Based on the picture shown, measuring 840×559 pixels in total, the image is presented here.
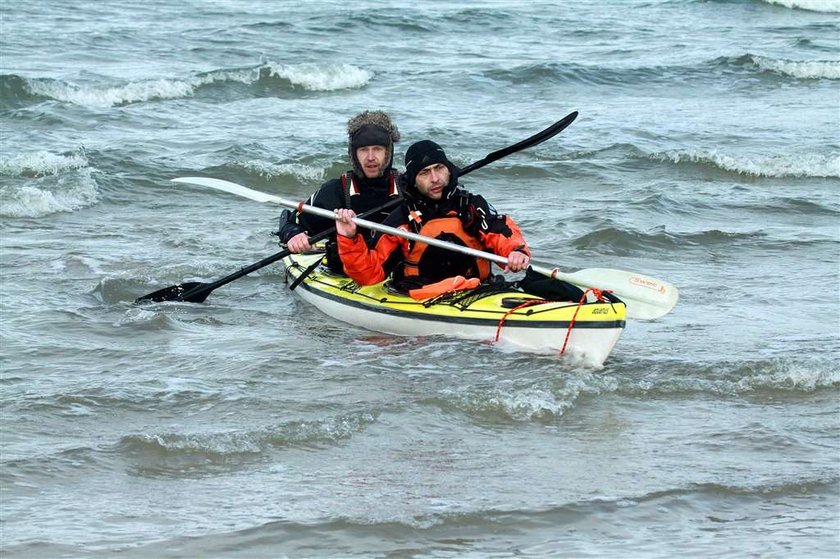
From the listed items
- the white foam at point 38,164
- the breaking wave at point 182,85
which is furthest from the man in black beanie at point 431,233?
the breaking wave at point 182,85

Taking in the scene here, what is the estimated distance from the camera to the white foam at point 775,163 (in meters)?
12.6

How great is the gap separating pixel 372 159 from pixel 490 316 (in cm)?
133

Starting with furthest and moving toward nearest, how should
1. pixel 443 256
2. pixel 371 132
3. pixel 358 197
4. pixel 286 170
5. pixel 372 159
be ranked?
pixel 286 170 → pixel 358 197 → pixel 372 159 → pixel 371 132 → pixel 443 256

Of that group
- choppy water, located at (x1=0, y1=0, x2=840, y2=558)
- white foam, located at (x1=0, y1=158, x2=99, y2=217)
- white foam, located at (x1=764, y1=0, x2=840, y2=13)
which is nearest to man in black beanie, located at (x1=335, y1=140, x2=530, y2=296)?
choppy water, located at (x1=0, y1=0, x2=840, y2=558)

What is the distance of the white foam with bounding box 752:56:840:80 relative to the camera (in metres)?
18.9

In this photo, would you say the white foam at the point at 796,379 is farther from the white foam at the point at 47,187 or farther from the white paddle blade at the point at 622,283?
the white foam at the point at 47,187

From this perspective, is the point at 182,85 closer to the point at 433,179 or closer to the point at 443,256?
the point at 443,256

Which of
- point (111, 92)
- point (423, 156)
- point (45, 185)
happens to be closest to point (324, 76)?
point (111, 92)

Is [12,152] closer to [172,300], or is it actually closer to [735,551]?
[172,300]

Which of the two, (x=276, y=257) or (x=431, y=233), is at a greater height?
(x=431, y=233)

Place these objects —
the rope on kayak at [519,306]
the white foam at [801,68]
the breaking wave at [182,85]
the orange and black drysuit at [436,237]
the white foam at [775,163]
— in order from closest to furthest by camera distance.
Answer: the rope on kayak at [519,306] < the orange and black drysuit at [436,237] < the white foam at [775,163] < the breaking wave at [182,85] < the white foam at [801,68]

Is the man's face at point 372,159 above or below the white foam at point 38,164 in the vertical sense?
above

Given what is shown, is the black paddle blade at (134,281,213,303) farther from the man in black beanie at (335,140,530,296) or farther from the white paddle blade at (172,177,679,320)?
the white paddle blade at (172,177,679,320)

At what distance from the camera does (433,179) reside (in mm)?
7000
